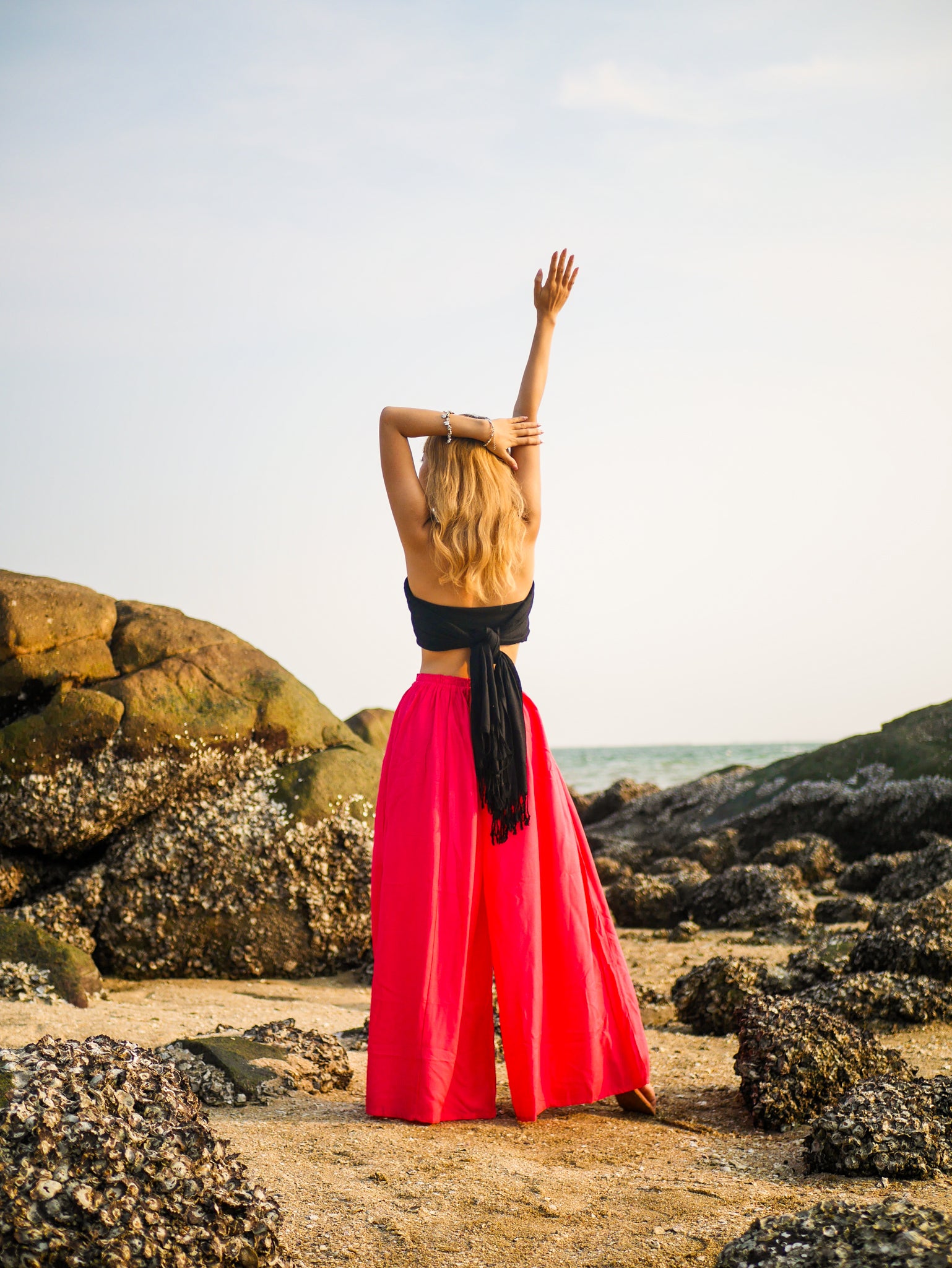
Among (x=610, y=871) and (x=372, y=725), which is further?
(x=610, y=871)

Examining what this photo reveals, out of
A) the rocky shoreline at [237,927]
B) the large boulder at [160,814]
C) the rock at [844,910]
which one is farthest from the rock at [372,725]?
the rock at [844,910]

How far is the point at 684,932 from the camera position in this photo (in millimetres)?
8367

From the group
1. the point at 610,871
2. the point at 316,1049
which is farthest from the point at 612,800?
the point at 316,1049

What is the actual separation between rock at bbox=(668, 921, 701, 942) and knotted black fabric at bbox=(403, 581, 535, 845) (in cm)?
479

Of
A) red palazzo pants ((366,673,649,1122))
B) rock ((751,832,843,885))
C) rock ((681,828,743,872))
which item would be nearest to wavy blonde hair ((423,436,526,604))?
red palazzo pants ((366,673,649,1122))

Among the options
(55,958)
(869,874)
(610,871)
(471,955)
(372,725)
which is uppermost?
(372,725)

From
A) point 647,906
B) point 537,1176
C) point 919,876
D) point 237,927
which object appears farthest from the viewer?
point 647,906

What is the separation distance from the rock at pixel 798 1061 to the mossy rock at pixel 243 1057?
191 cm

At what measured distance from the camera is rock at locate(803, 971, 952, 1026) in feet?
16.7

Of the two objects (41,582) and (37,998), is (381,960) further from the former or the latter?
(41,582)

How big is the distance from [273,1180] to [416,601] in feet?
7.37

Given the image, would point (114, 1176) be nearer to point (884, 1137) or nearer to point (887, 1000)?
point (884, 1137)

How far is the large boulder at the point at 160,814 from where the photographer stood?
6734 millimetres

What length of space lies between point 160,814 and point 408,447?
3.91 metres
